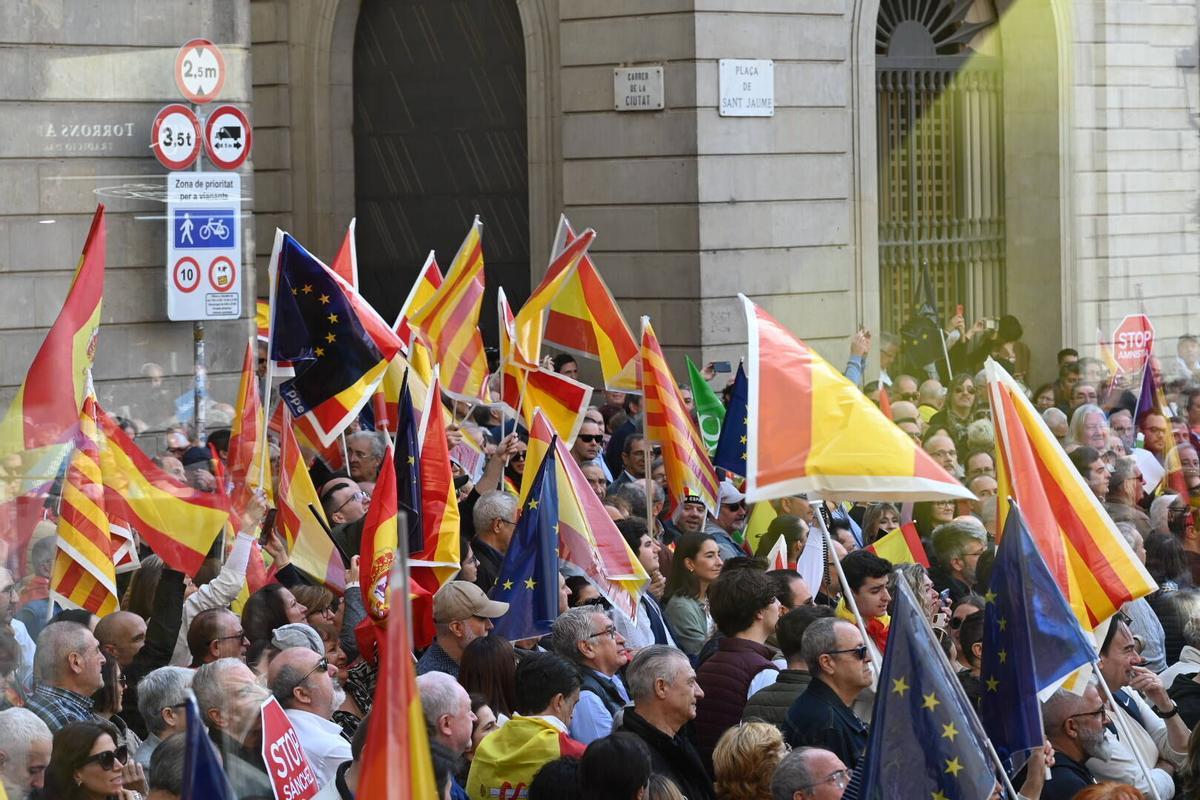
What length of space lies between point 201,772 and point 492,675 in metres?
2.87

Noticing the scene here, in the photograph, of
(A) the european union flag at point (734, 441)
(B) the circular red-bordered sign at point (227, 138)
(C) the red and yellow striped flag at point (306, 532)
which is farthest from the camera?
(B) the circular red-bordered sign at point (227, 138)

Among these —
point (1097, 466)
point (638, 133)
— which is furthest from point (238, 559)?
point (638, 133)

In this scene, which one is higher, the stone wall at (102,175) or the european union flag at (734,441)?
the stone wall at (102,175)

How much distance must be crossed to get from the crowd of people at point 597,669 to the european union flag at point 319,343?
0.55 m

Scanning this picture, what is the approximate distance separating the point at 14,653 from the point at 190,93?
843 centimetres

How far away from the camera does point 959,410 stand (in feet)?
50.8

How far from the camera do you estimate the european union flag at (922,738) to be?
19.1 ft

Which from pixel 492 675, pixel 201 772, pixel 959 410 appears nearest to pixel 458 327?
pixel 959 410

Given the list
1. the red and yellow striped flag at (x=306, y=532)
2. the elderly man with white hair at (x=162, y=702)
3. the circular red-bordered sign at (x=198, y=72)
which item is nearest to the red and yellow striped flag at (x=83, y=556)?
the red and yellow striped flag at (x=306, y=532)

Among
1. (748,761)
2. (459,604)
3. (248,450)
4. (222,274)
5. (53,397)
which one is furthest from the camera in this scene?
(222,274)

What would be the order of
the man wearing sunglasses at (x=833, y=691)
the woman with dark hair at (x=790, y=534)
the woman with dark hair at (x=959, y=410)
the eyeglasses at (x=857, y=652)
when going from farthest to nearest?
the woman with dark hair at (x=959, y=410)
the woman with dark hair at (x=790, y=534)
the eyeglasses at (x=857, y=652)
the man wearing sunglasses at (x=833, y=691)

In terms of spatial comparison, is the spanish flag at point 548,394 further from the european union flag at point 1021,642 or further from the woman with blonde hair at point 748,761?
the woman with blonde hair at point 748,761

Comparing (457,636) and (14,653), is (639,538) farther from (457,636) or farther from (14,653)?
(14,653)

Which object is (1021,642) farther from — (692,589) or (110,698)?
(110,698)
